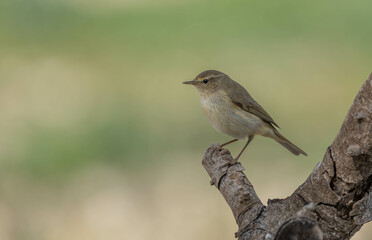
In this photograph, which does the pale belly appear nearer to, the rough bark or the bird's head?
the bird's head

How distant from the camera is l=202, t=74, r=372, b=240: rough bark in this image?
214 centimetres

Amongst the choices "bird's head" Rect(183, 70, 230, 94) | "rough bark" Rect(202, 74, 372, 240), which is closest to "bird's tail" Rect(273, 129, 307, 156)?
"bird's head" Rect(183, 70, 230, 94)

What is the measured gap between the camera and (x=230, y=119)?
15.9 ft

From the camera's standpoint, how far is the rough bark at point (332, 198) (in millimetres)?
2145

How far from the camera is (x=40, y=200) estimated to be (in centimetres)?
584

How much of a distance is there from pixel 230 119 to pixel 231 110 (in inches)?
4.5

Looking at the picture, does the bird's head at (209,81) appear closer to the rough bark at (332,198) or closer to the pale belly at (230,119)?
the pale belly at (230,119)

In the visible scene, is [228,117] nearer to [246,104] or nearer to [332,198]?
[246,104]

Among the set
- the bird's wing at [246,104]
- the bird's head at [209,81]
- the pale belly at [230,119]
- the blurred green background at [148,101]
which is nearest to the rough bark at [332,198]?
the pale belly at [230,119]

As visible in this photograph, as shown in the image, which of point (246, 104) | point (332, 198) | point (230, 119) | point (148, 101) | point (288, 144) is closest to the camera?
point (332, 198)

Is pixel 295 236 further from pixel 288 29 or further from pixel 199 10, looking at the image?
pixel 199 10

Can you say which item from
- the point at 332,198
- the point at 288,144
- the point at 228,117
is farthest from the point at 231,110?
the point at 332,198

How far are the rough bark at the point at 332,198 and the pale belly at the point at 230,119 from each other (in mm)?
1872

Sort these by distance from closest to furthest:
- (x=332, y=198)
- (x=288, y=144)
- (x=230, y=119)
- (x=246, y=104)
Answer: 1. (x=332, y=198)
2. (x=230, y=119)
3. (x=246, y=104)
4. (x=288, y=144)
